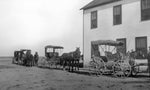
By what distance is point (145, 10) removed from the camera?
803 inches

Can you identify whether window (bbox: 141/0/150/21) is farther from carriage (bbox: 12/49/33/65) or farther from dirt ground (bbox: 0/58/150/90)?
carriage (bbox: 12/49/33/65)

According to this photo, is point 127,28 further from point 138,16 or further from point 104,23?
point 104,23

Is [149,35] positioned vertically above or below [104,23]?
below

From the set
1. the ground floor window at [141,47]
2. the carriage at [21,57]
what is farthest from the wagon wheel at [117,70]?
the carriage at [21,57]

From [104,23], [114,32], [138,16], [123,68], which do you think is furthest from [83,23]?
[123,68]

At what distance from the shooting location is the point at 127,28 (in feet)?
71.6

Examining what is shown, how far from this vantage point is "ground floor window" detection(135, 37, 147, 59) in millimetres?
20062

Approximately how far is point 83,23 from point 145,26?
8.31 metres

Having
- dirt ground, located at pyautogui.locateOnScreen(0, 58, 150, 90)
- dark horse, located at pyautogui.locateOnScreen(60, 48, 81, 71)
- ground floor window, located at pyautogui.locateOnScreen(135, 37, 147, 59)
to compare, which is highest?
ground floor window, located at pyautogui.locateOnScreen(135, 37, 147, 59)

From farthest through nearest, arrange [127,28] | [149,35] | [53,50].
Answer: [53,50]
[127,28]
[149,35]

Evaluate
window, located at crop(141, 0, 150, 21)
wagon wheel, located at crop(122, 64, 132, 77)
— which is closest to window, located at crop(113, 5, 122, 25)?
window, located at crop(141, 0, 150, 21)

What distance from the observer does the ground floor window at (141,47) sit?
2006cm

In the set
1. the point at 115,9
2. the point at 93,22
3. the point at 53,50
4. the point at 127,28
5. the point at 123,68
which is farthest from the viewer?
the point at 53,50

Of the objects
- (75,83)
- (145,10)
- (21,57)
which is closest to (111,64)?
(75,83)
